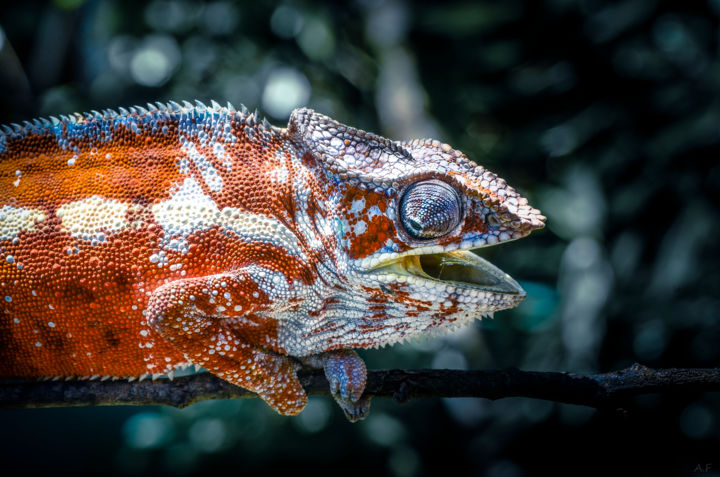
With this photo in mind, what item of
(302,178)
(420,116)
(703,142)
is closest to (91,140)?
(302,178)

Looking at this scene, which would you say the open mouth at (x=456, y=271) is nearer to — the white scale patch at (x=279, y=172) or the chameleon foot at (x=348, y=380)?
the chameleon foot at (x=348, y=380)

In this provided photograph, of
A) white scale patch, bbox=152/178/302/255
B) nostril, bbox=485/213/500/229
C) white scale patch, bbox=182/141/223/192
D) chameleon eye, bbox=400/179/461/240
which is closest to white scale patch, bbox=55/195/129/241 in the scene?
white scale patch, bbox=152/178/302/255

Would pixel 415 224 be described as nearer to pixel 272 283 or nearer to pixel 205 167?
pixel 272 283

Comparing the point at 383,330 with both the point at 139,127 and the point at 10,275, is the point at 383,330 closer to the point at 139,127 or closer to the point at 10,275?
the point at 139,127

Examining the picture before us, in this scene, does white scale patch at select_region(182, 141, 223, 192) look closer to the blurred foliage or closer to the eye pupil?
the eye pupil

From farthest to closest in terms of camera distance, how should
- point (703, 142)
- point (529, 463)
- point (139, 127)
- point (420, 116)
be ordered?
1. point (420, 116)
2. point (529, 463)
3. point (703, 142)
4. point (139, 127)

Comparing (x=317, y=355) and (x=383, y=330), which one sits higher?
(x=383, y=330)

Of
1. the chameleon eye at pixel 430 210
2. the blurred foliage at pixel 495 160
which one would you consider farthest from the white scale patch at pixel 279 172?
the blurred foliage at pixel 495 160
